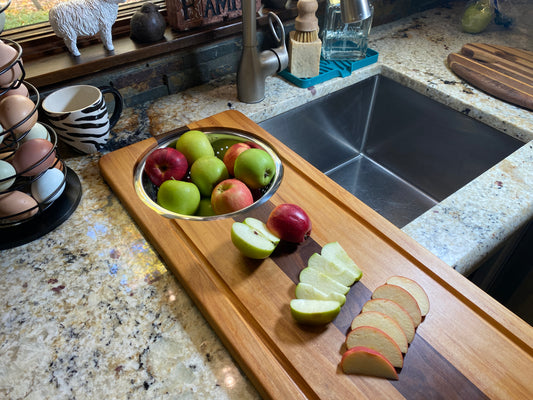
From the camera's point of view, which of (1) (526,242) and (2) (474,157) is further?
(2) (474,157)

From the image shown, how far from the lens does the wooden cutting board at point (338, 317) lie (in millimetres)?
516

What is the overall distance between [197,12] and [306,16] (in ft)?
0.96

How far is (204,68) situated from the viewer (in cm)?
115

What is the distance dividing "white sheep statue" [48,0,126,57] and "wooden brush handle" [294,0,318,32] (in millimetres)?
453

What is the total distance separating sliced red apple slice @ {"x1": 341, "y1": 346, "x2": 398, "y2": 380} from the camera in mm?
511

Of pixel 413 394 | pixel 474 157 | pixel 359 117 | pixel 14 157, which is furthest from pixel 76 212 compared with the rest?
pixel 474 157

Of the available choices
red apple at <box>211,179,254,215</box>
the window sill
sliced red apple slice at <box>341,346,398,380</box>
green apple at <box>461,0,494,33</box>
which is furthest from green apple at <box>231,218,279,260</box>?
green apple at <box>461,0,494,33</box>

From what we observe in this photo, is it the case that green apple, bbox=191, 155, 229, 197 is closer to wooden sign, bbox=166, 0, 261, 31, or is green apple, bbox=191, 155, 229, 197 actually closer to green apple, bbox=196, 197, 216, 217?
green apple, bbox=196, 197, 216, 217

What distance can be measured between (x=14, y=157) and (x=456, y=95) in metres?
1.08

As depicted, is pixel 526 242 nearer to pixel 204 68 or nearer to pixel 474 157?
pixel 474 157

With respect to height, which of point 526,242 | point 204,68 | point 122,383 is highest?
point 204,68

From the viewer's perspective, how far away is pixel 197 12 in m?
1.04

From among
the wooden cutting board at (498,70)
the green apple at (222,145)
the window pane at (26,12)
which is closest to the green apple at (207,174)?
the green apple at (222,145)

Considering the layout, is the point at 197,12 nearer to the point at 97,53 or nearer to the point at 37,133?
the point at 97,53
